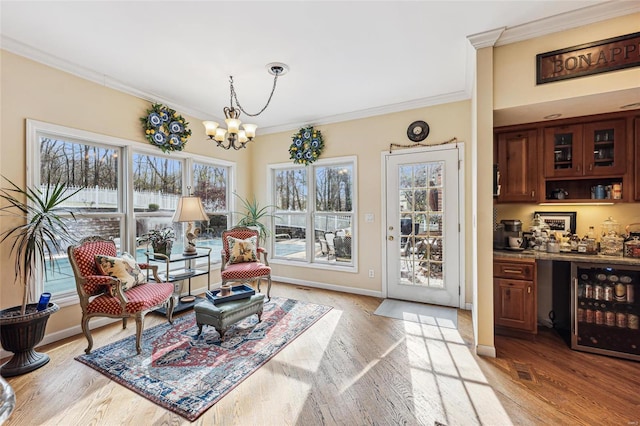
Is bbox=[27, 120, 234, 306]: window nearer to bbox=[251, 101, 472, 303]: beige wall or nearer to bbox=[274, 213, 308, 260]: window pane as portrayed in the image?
bbox=[274, 213, 308, 260]: window pane

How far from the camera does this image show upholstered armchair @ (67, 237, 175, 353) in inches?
102

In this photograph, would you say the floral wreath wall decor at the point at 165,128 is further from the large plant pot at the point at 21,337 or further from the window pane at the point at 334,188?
the large plant pot at the point at 21,337

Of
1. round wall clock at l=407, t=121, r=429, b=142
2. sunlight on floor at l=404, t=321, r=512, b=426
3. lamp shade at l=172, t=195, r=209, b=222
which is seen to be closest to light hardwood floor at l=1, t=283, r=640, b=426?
sunlight on floor at l=404, t=321, r=512, b=426

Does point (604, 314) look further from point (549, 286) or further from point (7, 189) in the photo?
point (7, 189)

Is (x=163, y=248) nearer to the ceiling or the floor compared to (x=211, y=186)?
nearer to the floor

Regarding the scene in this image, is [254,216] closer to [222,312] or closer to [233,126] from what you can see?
[233,126]

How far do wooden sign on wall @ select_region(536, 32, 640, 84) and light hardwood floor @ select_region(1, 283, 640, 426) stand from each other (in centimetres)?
240

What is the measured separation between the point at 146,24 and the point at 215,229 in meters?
3.08

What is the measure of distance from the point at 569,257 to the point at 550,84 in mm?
1560

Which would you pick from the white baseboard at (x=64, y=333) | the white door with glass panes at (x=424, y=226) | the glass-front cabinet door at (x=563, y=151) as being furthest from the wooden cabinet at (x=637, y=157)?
the white baseboard at (x=64, y=333)

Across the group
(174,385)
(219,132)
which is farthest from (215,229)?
(174,385)

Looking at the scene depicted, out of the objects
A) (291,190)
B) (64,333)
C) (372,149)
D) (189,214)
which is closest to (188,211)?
(189,214)

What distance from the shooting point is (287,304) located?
3.87 m

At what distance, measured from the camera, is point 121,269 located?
281 centimetres
